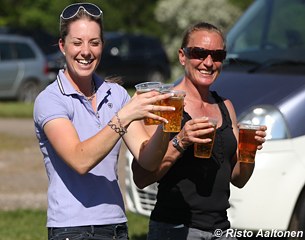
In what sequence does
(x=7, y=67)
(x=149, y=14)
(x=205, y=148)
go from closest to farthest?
(x=205, y=148), (x=7, y=67), (x=149, y=14)

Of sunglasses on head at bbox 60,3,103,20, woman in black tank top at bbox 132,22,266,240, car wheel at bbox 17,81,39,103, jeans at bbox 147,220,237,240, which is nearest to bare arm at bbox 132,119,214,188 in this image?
woman in black tank top at bbox 132,22,266,240

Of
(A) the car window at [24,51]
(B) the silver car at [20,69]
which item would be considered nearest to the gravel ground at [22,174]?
(B) the silver car at [20,69]

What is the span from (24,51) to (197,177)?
20.9 metres

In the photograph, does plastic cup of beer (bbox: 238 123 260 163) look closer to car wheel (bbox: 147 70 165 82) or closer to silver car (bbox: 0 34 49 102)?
silver car (bbox: 0 34 49 102)

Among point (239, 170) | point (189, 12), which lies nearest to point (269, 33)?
point (239, 170)

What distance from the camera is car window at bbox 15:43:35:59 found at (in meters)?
24.6

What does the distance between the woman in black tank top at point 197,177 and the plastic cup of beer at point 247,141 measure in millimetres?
29

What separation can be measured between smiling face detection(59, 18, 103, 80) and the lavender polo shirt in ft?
0.37

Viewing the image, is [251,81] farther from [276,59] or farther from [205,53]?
[205,53]

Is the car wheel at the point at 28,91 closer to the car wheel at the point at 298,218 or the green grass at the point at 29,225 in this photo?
the green grass at the point at 29,225

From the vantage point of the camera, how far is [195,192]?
4.30 meters

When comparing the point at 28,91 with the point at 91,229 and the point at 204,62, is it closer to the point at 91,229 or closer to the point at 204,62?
the point at 204,62

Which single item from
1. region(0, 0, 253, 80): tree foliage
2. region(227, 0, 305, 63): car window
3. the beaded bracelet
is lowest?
the beaded bracelet

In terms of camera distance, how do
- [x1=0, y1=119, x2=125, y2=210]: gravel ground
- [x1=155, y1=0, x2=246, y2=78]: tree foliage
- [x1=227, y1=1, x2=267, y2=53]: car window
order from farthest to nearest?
[x1=155, y1=0, x2=246, y2=78]: tree foliage < [x1=0, y1=119, x2=125, y2=210]: gravel ground < [x1=227, y1=1, x2=267, y2=53]: car window
